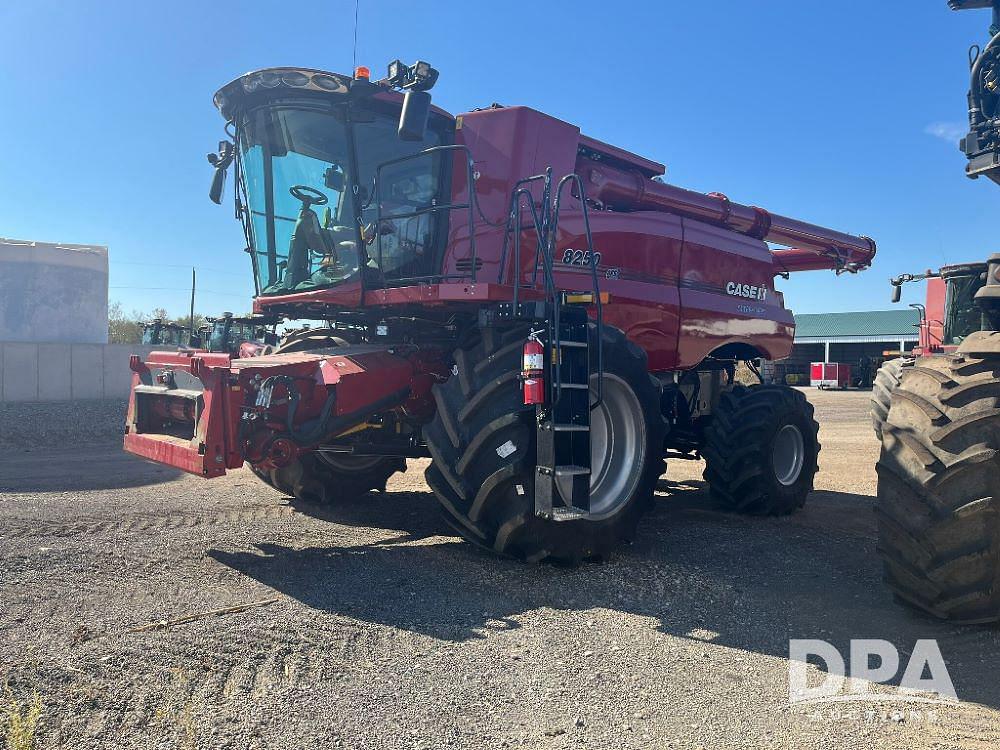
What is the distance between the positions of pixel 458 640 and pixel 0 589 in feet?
8.32

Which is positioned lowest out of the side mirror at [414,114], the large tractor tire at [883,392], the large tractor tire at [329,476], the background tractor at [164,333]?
the large tractor tire at [329,476]

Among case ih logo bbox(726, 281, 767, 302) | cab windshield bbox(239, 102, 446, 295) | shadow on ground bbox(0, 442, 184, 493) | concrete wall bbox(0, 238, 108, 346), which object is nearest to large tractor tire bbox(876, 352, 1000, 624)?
cab windshield bbox(239, 102, 446, 295)

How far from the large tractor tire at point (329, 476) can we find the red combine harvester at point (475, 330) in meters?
0.02

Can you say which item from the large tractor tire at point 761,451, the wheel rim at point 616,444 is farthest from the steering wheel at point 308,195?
the large tractor tire at point 761,451

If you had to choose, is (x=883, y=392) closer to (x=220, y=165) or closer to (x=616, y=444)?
(x=616, y=444)

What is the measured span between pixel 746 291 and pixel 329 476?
14.6 ft

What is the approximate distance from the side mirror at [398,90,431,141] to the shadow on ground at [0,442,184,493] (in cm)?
488

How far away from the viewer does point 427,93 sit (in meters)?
4.78

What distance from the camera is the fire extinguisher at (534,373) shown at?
170 inches

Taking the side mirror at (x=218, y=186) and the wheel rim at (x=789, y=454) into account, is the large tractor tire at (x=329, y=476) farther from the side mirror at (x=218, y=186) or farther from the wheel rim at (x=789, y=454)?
the wheel rim at (x=789, y=454)

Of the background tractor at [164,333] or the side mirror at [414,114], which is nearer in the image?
the side mirror at [414,114]

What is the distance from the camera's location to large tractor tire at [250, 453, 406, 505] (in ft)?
20.8

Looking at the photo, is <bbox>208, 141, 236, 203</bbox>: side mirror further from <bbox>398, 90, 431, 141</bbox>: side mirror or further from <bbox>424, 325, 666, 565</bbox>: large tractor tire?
<bbox>424, 325, 666, 565</bbox>: large tractor tire

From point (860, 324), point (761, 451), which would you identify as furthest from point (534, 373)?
point (860, 324)
